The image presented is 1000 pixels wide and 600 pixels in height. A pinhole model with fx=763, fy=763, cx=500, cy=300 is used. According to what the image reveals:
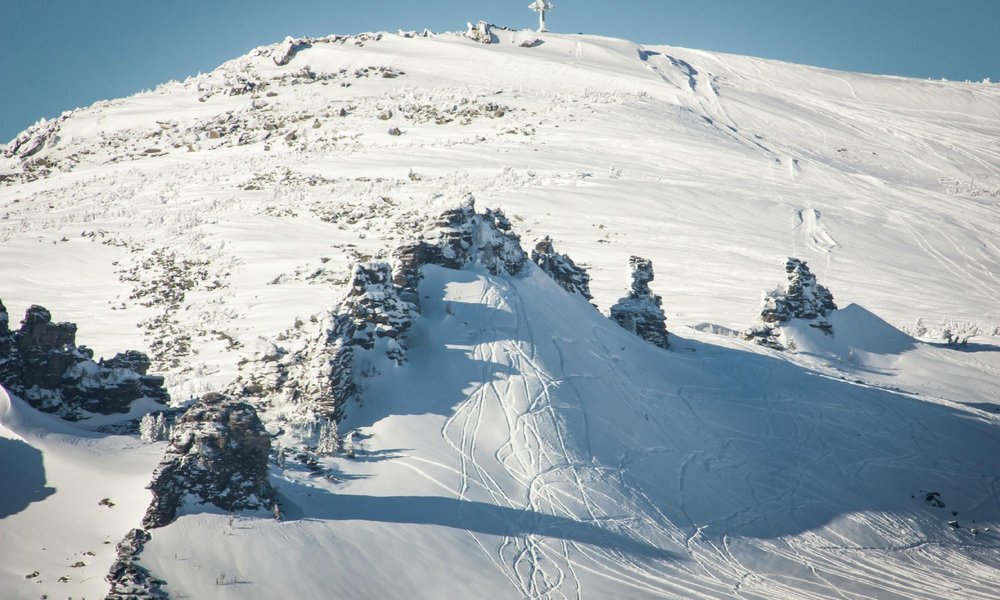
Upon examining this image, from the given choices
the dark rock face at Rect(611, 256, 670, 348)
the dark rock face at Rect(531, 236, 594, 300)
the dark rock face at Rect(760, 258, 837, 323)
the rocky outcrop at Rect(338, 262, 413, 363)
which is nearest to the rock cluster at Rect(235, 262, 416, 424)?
the rocky outcrop at Rect(338, 262, 413, 363)

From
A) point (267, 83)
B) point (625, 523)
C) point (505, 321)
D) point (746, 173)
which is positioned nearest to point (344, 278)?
point (505, 321)

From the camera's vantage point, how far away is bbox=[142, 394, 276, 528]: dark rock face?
43.0ft

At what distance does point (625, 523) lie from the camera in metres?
16.6

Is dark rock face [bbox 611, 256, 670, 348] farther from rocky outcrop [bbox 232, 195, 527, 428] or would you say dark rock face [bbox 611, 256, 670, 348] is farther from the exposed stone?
the exposed stone

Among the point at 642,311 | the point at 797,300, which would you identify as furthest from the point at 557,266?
the point at 797,300

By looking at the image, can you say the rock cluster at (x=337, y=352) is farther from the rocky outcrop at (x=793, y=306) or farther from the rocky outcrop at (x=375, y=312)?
the rocky outcrop at (x=793, y=306)

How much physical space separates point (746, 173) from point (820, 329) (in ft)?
87.8

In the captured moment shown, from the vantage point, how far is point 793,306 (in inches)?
1249

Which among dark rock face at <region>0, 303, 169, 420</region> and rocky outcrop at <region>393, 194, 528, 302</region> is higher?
rocky outcrop at <region>393, 194, 528, 302</region>

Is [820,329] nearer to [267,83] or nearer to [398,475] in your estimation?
[398,475]

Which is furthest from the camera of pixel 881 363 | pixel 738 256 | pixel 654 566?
pixel 738 256

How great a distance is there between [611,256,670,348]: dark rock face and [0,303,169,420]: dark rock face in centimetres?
1715

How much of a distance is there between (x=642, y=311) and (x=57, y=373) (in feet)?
63.0

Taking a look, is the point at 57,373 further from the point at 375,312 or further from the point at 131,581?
the point at 375,312
